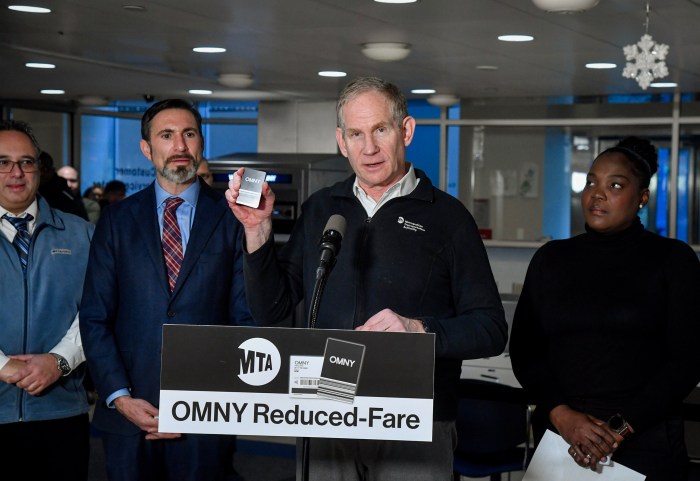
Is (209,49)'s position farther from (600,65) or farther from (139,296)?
(139,296)

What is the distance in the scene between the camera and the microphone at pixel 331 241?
173cm

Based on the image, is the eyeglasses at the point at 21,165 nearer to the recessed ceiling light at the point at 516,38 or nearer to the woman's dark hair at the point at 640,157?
the woman's dark hair at the point at 640,157

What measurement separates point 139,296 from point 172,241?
18 cm

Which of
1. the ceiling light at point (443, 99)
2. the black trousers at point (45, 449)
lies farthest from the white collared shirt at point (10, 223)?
the ceiling light at point (443, 99)

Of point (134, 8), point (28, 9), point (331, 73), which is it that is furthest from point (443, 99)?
point (28, 9)

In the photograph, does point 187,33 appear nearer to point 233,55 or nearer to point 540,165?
point 233,55

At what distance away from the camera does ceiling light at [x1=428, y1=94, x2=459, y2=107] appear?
9.63 meters

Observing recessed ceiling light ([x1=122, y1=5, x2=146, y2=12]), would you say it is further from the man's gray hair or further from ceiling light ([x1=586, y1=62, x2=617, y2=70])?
ceiling light ([x1=586, y1=62, x2=617, y2=70])

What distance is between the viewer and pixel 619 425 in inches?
98.9

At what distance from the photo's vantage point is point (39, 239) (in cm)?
276

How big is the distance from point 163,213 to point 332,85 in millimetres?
6047

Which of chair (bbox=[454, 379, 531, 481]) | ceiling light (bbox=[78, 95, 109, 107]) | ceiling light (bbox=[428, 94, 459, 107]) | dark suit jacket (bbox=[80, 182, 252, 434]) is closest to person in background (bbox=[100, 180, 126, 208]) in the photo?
ceiling light (bbox=[78, 95, 109, 107])

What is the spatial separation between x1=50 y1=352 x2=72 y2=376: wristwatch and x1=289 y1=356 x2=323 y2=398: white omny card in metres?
1.21

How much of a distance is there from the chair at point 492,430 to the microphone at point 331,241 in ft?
7.04
